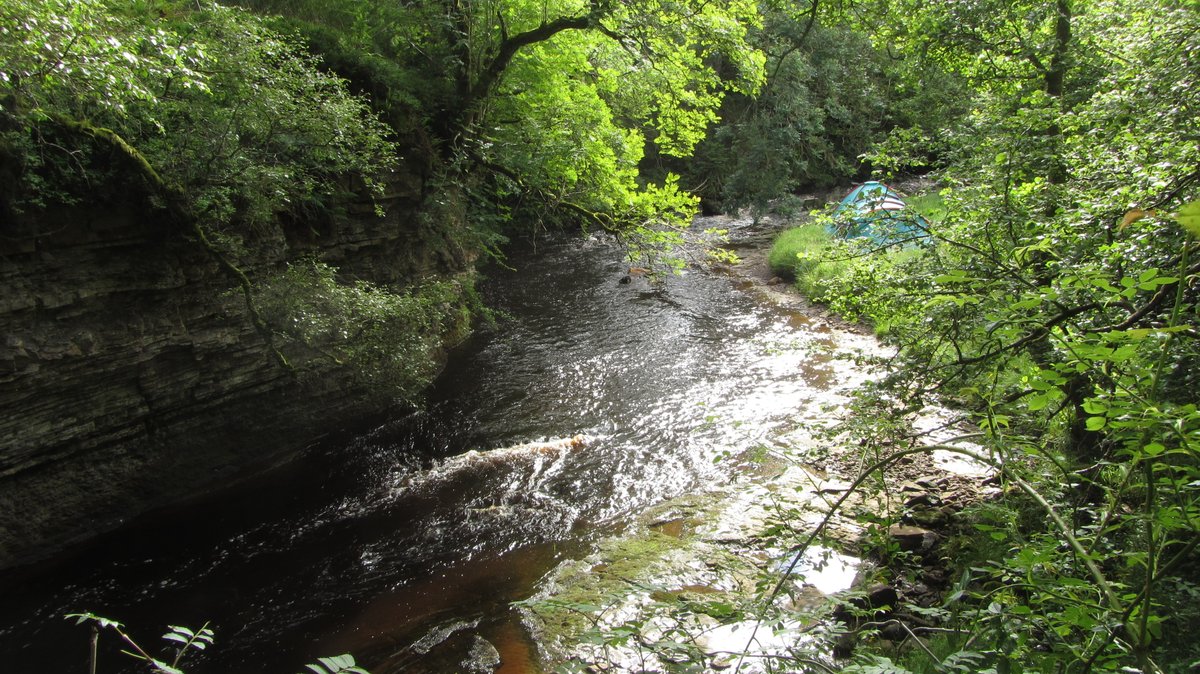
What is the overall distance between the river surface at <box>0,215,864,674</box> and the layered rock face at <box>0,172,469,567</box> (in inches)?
19.2

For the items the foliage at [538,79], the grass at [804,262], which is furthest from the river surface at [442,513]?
the foliage at [538,79]

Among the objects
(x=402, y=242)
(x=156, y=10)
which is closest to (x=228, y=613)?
(x=402, y=242)

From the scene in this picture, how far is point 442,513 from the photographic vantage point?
26.6 feet

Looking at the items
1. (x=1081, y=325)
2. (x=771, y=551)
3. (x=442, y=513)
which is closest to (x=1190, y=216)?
(x=1081, y=325)

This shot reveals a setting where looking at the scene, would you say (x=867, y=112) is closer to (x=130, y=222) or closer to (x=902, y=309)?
(x=902, y=309)

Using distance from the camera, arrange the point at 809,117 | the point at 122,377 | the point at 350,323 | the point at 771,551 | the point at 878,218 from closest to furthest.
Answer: the point at 878,218, the point at 771,551, the point at 122,377, the point at 350,323, the point at 809,117

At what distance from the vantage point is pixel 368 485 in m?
8.79

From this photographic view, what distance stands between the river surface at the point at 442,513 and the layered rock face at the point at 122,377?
487 millimetres

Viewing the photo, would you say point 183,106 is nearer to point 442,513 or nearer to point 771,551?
point 442,513

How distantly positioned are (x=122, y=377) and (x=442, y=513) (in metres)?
4.13

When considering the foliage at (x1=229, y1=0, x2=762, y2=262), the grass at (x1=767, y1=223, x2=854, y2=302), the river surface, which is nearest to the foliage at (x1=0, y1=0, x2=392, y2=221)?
the foliage at (x1=229, y1=0, x2=762, y2=262)

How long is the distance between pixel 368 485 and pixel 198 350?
2829 millimetres

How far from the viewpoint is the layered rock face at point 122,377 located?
653 centimetres

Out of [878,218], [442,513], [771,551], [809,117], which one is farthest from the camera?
[809,117]
